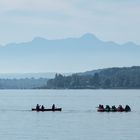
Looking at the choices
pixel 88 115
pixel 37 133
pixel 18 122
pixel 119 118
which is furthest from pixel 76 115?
pixel 37 133

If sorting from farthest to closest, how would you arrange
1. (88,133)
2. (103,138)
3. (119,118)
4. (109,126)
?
(119,118) < (109,126) < (88,133) < (103,138)

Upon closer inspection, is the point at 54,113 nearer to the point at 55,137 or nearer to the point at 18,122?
→ the point at 18,122

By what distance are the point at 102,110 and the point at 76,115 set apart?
5885 millimetres

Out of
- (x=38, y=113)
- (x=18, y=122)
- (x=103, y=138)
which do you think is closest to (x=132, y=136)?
(x=103, y=138)

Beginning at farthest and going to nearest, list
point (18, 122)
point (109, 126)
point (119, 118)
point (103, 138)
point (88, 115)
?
point (88, 115)
point (119, 118)
point (18, 122)
point (109, 126)
point (103, 138)

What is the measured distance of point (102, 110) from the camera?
120 m

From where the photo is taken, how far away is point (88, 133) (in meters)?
85.1

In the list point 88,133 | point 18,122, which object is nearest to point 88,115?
point 18,122

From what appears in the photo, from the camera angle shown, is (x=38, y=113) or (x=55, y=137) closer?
(x=55, y=137)

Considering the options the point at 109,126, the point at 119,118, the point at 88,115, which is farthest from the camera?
the point at 88,115

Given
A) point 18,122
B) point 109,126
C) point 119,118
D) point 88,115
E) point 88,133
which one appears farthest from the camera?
point 88,115

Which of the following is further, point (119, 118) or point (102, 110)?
point (102, 110)

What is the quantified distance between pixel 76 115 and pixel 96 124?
17872 mm

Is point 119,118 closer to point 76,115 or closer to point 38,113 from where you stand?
point 76,115
